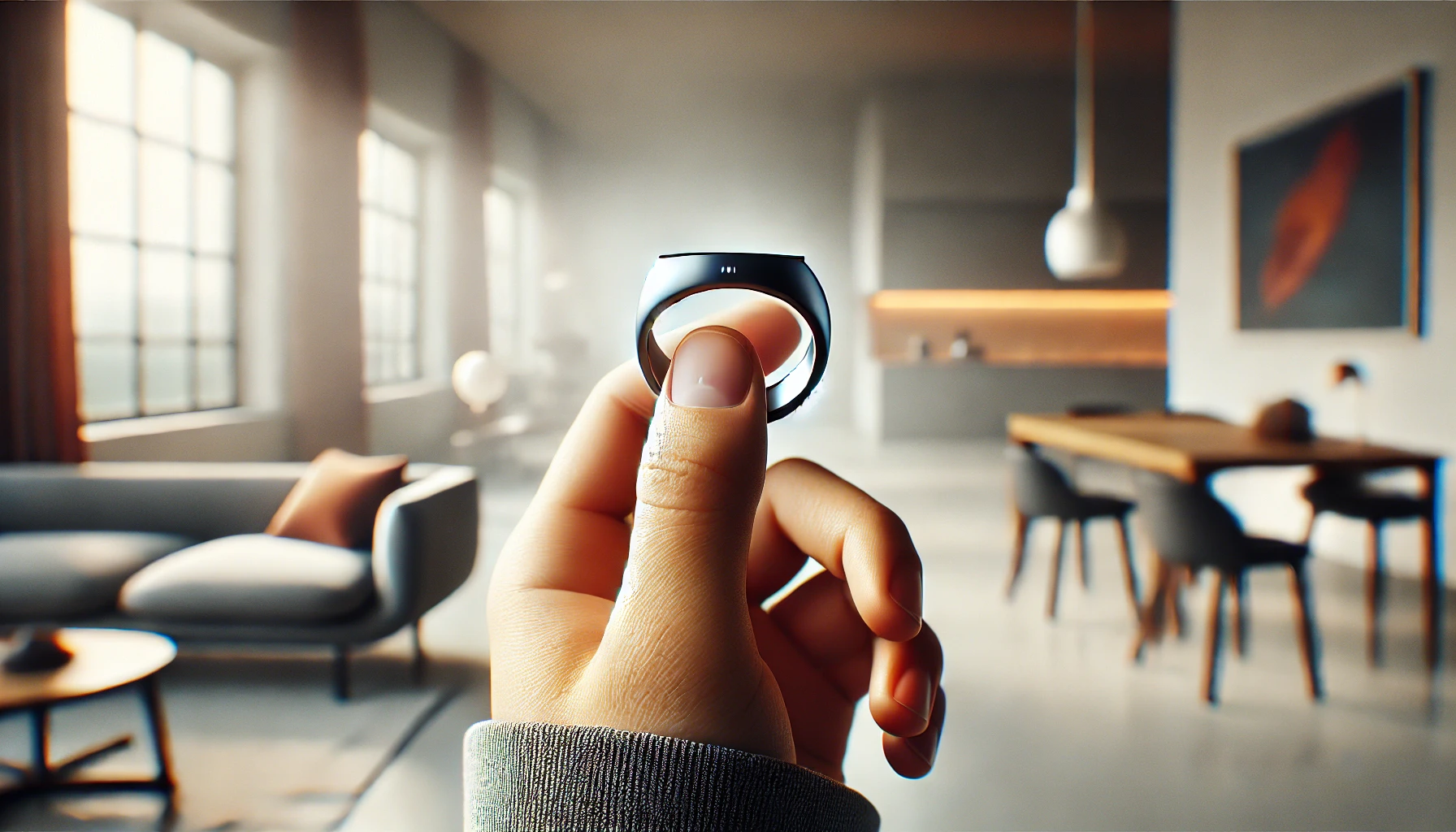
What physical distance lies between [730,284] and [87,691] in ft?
5.94

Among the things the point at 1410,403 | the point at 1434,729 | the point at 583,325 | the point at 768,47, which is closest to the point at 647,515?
the point at 1434,729

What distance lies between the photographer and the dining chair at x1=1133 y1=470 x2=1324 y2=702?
2334mm

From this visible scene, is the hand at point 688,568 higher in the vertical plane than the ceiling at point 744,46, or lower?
lower

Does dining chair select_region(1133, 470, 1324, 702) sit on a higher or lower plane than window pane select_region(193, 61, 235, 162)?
lower

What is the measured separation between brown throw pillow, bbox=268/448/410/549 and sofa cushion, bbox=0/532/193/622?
0.39 metres

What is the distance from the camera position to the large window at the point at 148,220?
3.73 m

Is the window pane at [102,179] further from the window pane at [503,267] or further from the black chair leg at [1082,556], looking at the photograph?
the black chair leg at [1082,556]

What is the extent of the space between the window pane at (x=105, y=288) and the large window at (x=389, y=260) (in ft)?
5.03

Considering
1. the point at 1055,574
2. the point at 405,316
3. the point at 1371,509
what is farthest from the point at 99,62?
the point at 1371,509

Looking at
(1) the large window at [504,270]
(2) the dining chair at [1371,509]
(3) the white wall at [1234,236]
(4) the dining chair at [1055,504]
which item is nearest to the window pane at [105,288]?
(1) the large window at [504,270]

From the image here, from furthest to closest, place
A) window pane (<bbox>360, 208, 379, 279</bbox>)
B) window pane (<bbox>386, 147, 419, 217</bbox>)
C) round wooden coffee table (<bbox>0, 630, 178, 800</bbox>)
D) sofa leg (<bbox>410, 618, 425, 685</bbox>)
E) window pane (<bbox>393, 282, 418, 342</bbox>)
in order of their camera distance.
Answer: window pane (<bbox>393, 282, 418, 342</bbox>) < window pane (<bbox>386, 147, 419, 217</bbox>) < window pane (<bbox>360, 208, 379, 279</bbox>) < sofa leg (<bbox>410, 618, 425, 685</bbox>) < round wooden coffee table (<bbox>0, 630, 178, 800</bbox>)

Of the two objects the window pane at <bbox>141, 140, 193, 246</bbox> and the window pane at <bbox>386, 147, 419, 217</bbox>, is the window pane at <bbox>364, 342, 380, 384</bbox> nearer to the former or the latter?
the window pane at <bbox>386, 147, 419, 217</bbox>

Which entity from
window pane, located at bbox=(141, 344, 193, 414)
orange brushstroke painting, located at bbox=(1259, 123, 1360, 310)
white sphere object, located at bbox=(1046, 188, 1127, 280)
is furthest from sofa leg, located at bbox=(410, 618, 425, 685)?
orange brushstroke painting, located at bbox=(1259, 123, 1360, 310)

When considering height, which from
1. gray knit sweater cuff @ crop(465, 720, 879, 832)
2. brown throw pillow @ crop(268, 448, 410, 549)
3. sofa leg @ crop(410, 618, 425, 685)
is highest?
gray knit sweater cuff @ crop(465, 720, 879, 832)
